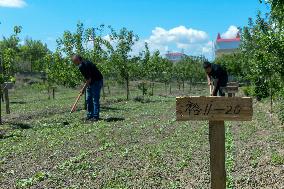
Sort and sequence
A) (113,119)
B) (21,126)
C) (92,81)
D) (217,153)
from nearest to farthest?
(217,153)
(21,126)
(92,81)
(113,119)

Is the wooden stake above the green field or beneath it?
above

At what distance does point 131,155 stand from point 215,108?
15.6ft

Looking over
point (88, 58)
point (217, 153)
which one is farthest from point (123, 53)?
point (217, 153)

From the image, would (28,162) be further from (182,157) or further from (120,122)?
(120,122)

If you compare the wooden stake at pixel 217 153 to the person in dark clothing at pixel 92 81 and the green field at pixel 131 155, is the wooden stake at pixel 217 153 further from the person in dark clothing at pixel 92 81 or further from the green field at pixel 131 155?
the person in dark clothing at pixel 92 81

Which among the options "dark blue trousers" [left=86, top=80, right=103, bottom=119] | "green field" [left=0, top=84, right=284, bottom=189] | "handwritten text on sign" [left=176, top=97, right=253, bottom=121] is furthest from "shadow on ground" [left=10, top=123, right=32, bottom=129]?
"handwritten text on sign" [left=176, top=97, right=253, bottom=121]

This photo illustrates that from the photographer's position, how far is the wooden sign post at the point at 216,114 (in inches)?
184

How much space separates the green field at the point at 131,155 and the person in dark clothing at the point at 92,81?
80cm

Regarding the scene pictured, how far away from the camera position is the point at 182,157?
8922 millimetres

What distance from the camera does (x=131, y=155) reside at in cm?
926

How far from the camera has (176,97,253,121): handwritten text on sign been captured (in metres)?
4.68

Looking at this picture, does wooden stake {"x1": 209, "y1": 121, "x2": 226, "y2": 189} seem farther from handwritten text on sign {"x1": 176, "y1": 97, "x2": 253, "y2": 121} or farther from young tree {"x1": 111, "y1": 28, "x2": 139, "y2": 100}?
young tree {"x1": 111, "y1": 28, "x2": 139, "y2": 100}

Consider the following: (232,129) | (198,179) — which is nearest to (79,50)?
(232,129)

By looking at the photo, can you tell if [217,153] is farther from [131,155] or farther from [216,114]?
[131,155]
